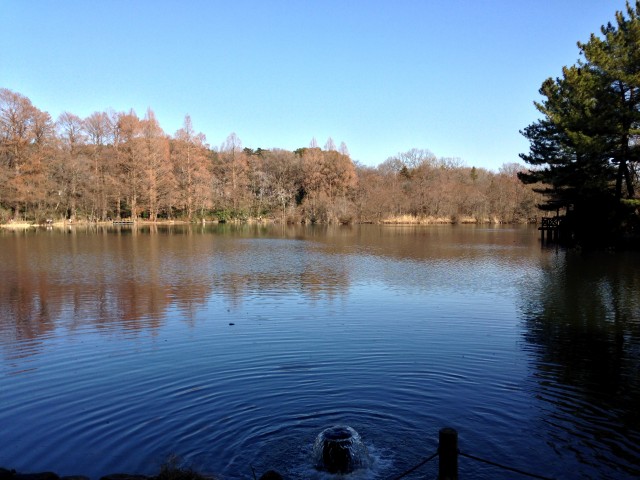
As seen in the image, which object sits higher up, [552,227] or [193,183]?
[193,183]

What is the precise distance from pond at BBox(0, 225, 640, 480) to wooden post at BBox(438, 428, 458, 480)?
1.33 metres

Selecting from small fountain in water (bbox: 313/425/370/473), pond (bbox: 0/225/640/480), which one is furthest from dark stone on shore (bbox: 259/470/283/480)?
small fountain in water (bbox: 313/425/370/473)

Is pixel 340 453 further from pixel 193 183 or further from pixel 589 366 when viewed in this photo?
pixel 193 183

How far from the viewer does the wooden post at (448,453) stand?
399 cm

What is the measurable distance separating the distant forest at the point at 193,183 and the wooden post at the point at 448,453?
5749cm

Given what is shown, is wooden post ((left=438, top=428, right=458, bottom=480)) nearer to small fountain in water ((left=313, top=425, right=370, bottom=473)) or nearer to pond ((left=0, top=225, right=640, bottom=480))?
pond ((left=0, top=225, right=640, bottom=480))

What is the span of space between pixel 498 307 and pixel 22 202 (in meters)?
55.9

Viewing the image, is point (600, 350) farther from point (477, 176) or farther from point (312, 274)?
point (477, 176)

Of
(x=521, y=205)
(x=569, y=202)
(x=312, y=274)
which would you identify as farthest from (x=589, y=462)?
(x=521, y=205)

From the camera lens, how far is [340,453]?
5332 millimetres

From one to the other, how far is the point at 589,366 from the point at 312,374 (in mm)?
5136

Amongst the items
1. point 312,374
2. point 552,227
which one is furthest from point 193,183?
point 312,374

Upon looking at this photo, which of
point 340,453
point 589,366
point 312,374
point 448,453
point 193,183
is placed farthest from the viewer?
point 193,183

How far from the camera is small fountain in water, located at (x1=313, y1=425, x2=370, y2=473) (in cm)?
531
